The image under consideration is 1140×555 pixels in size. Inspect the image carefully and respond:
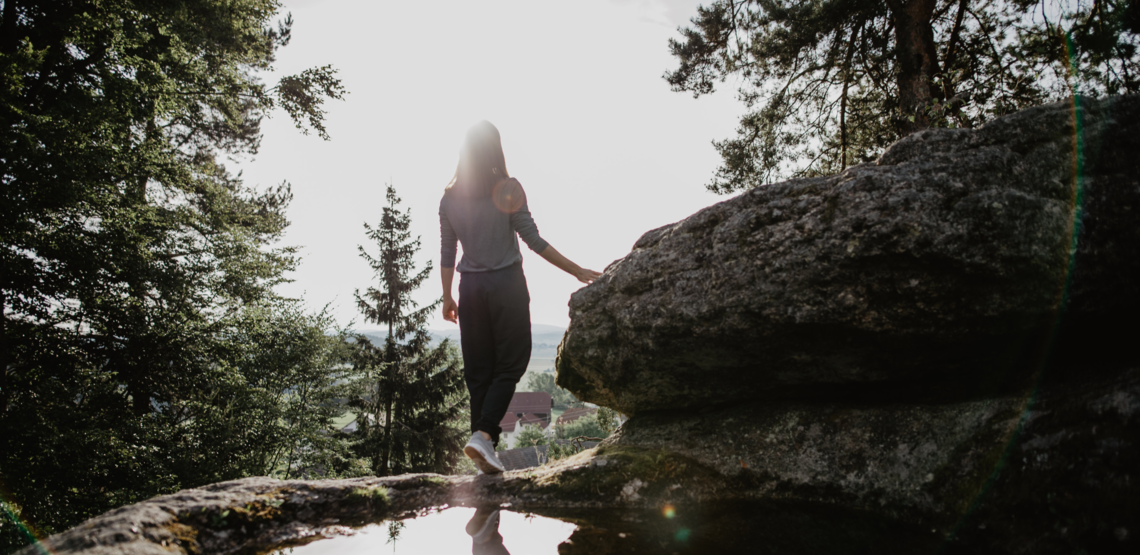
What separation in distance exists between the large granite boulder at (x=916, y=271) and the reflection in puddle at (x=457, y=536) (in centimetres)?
132

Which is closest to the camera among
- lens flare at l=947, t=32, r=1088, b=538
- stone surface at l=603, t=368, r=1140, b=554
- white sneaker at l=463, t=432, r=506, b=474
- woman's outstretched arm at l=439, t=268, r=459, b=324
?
stone surface at l=603, t=368, r=1140, b=554

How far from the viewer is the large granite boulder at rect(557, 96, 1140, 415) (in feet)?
7.53

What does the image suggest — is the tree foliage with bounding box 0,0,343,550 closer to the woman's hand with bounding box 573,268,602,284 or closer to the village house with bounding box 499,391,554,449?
the woman's hand with bounding box 573,268,602,284

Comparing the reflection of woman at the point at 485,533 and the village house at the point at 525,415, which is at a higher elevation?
the reflection of woman at the point at 485,533

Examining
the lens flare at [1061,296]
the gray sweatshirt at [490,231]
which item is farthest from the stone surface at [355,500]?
the gray sweatshirt at [490,231]

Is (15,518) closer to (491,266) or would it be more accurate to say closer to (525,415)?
(491,266)

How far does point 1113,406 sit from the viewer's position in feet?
5.65

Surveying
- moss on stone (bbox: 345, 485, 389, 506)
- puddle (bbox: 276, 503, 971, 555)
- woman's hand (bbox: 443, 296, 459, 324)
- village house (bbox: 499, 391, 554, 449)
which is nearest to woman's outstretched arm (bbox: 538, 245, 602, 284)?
woman's hand (bbox: 443, 296, 459, 324)

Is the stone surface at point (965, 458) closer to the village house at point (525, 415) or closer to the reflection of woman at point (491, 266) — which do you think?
the reflection of woman at point (491, 266)

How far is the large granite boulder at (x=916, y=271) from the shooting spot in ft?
7.53

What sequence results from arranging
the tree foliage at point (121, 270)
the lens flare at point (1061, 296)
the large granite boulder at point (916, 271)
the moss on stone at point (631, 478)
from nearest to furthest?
the lens flare at point (1061, 296), the large granite boulder at point (916, 271), the moss on stone at point (631, 478), the tree foliage at point (121, 270)

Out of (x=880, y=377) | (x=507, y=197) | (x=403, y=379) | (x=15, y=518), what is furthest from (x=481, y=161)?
(x=403, y=379)

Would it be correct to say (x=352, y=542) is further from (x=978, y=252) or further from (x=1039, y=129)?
(x=1039, y=129)

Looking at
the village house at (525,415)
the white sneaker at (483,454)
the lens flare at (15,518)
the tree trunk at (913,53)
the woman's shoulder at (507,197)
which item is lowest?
the village house at (525,415)
